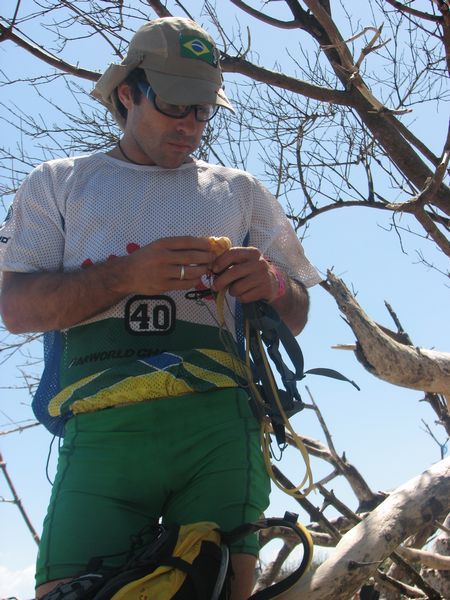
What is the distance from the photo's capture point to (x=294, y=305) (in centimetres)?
245

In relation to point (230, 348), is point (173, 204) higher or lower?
higher

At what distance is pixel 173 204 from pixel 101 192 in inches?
8.1

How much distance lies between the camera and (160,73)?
94.5 inches

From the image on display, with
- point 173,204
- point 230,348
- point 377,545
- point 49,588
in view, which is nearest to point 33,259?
point 173,204

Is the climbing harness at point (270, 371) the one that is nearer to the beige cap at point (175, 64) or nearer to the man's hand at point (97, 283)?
the man's hand at point (97, 283)

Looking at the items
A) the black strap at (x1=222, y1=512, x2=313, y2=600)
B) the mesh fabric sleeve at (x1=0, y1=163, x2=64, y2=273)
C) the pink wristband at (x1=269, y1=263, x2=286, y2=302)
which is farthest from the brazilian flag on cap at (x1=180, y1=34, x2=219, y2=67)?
the black strap at (x1=222, y1=512, x2=313, y2=600)

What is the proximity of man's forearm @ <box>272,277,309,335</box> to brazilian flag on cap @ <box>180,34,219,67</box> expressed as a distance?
2.27 ft

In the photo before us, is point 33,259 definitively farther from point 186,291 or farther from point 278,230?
point 278,230

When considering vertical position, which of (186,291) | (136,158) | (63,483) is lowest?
(63,483)

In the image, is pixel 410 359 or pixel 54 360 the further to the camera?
pixel 410 359

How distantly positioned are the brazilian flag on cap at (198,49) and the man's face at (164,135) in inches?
7.3

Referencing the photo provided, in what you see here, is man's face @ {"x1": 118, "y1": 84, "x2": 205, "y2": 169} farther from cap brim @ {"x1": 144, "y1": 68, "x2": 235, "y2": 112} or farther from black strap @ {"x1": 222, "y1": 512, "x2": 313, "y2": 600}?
black strap @ {"x1": 222, "y1": 512, "x2": 313, "y2": 600}

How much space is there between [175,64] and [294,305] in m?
0.78

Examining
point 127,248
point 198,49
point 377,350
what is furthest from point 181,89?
point 377,350
